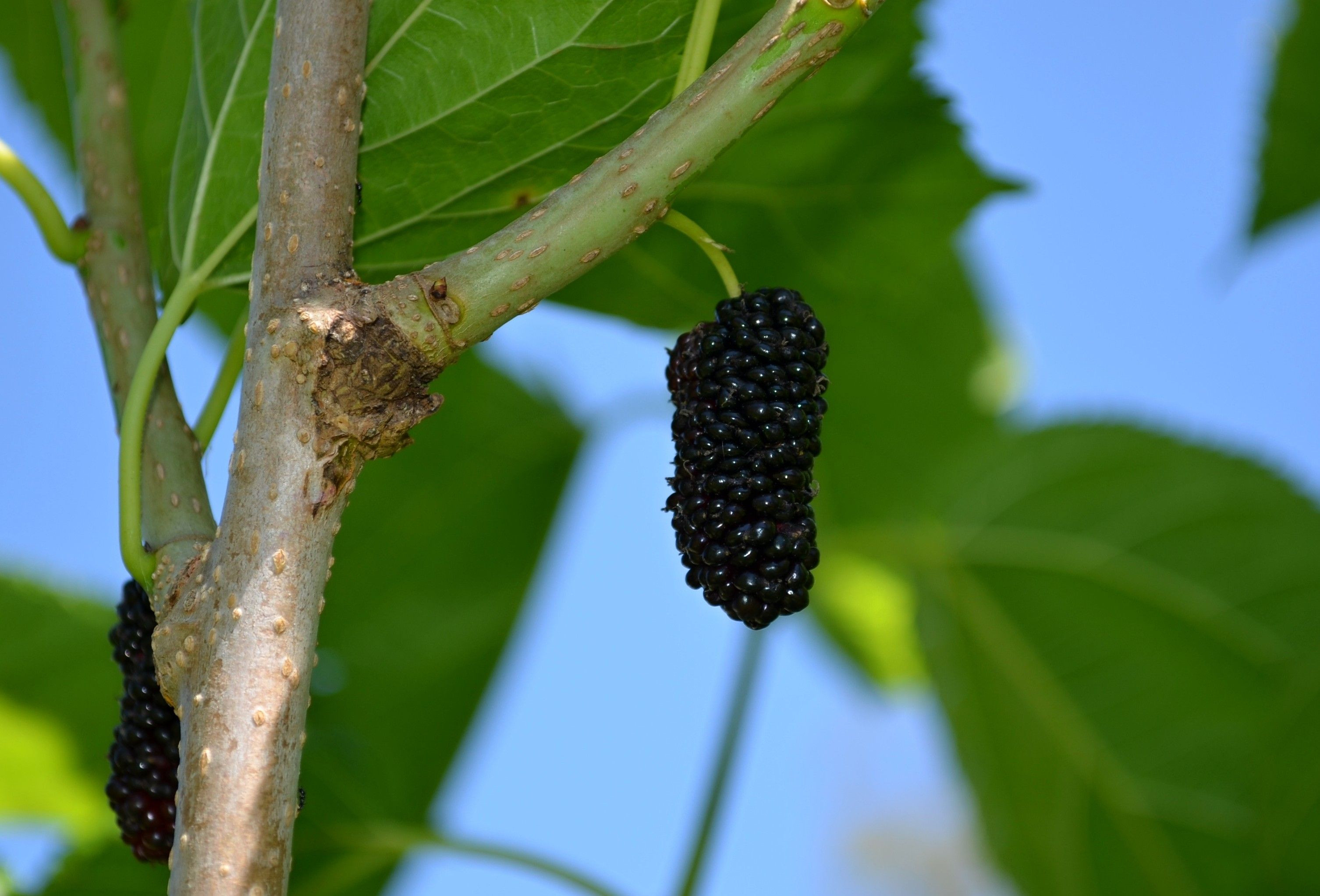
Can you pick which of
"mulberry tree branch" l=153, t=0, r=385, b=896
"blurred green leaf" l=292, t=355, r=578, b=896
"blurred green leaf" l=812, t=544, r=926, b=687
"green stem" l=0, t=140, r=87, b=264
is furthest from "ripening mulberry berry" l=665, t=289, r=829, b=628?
"blurred green leaf" l=812, t=544, r=926, b=687

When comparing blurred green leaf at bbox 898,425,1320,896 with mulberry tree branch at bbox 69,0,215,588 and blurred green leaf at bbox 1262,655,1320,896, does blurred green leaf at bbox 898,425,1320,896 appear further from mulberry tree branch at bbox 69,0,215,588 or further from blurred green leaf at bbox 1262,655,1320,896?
mulberry tree branch at bbox 69,0,215,588

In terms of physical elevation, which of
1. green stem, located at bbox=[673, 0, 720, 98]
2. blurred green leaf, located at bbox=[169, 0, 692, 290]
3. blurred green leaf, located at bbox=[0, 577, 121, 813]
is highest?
green stem, located at bbox=[673, 0, 720, 98]

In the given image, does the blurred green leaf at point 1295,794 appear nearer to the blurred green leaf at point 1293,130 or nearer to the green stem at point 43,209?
the blurred green leaf at point 1293,130

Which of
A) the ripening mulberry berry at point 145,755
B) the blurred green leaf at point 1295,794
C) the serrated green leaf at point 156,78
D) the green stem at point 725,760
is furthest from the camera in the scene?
the blurred green leaf at point 1295,794

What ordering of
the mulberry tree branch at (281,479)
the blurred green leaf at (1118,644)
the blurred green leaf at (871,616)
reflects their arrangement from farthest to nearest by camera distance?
the blurred green leaf at (871,616) < the blurred green leaf at (1118,644) < the mulberry tree branch at (281,479)

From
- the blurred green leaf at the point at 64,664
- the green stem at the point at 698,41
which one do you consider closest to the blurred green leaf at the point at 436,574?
the blurred green leaf at the point at 64,664

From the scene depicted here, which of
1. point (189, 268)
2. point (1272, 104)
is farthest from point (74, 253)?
point (1272, 104)
